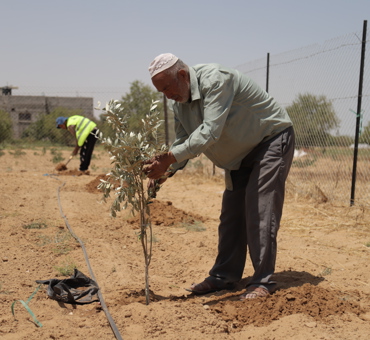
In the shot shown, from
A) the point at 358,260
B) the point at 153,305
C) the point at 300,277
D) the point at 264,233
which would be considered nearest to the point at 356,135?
the point at 358,260

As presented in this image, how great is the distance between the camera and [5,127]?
1888cm

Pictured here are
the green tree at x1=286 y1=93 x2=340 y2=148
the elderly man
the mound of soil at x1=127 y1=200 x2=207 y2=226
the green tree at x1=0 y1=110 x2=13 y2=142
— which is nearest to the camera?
the elderly man

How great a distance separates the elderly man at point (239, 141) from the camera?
3172mm

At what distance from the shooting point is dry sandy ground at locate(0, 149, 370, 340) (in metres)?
3.05

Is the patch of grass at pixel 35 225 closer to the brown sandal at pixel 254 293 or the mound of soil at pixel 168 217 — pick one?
the mound of soil at pixel 168 217

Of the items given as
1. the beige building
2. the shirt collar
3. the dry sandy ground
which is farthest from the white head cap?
the beige building

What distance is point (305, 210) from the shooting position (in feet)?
24.1

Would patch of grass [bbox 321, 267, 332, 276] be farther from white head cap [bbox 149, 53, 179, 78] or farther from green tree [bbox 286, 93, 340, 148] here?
green tree [bbox 286, 93, 340, 148]

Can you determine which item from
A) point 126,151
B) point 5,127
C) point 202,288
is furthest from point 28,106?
point 126,151

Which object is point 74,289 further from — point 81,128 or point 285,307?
point 81,128

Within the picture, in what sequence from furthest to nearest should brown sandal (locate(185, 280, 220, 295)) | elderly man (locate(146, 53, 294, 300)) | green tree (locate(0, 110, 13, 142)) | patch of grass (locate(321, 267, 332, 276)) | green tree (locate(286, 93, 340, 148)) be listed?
green tree (locate(0, 110, 13, 142))
green tree (locate(286, 93, 340, 148))
patch of grass (locate(321, 267, 332, 276))
brown sandal (locate(185, 280, 220, 295))
elderly man (locate(146, 53, 294, 300))

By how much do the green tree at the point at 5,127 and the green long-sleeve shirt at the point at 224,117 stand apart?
16664mm

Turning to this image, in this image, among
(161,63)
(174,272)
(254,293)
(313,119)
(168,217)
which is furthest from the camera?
(313,119)

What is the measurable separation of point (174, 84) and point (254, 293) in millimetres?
1579
